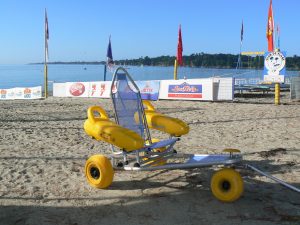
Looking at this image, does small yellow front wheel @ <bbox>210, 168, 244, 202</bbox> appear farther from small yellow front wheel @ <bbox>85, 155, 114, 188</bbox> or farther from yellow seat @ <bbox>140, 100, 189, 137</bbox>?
small yellow front wheel @ <bbox>85, 155, 114, 188</bbox>

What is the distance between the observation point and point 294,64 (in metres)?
59.5

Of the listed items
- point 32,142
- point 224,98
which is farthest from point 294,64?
point 32,142

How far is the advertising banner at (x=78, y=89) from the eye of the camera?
2230 cm

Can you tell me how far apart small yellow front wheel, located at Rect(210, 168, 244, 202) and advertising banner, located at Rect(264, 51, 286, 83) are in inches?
521

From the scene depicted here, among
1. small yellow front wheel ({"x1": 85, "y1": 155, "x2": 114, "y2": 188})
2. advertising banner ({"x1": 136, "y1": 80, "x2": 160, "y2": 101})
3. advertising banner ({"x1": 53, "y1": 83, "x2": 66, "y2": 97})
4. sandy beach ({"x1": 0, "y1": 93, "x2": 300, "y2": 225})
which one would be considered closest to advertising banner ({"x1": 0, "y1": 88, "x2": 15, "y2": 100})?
advertising banner ({"x1": 53, "y1": 83, "x2": 66, "y2": 97})

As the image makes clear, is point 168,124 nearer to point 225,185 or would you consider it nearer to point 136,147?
point 136,147

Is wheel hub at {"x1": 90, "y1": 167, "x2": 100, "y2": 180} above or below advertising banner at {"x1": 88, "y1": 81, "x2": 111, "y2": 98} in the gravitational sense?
below

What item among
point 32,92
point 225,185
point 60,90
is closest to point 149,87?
point 60,90

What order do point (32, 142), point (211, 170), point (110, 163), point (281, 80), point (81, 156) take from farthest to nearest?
1. point (281, 80)
2. point (32, 142)
3. point (81, 156)
4. point (211, 170)
5. point (110, 163)

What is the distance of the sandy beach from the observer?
4.27 m

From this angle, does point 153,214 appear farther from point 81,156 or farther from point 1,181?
point 81,156

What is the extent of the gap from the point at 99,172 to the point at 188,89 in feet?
46.3

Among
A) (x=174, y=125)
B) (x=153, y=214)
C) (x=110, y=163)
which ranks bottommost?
(x=153, y=214)

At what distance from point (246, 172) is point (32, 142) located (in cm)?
457
